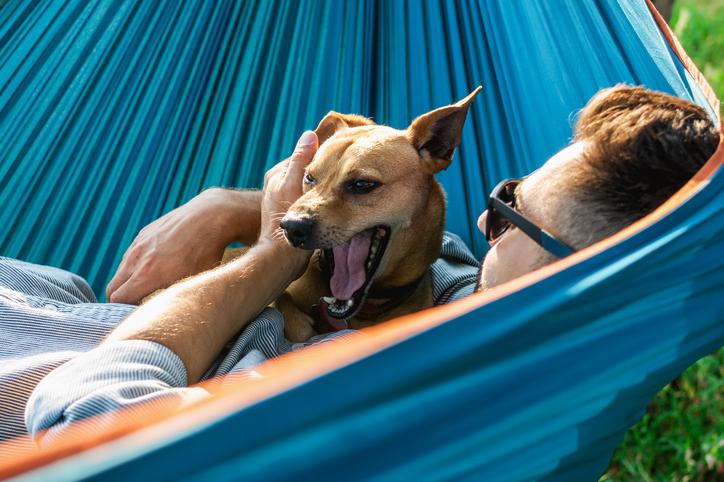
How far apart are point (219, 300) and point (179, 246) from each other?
57 cm

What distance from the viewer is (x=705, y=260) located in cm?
96

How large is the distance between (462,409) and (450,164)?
1347 millimetres

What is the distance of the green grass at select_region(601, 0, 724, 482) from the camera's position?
7.23 ft

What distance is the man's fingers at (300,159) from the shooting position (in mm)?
1812

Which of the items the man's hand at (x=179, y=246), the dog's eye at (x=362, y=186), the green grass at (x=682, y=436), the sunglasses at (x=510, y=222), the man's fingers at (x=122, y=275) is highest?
the sunglasses at (x=510, y=222)

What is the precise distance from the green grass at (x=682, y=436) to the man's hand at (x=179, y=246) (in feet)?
4.71

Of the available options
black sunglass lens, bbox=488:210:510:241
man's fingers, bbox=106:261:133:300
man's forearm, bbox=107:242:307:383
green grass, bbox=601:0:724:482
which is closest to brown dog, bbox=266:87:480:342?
man's forearm, bbox=107:242:307:383

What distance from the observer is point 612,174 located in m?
1.14

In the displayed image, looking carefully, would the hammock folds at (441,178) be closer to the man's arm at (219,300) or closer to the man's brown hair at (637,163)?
the man's brown hair at (637,163)

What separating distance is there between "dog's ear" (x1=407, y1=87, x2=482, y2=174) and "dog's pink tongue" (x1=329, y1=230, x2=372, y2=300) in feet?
0.89

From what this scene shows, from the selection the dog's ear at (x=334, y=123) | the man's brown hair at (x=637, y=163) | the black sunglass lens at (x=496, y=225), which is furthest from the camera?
the dog's ear at (x=334, y=123)

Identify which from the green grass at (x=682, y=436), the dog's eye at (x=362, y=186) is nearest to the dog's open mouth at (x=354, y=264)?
the dog's eye at (x=362, y=186)

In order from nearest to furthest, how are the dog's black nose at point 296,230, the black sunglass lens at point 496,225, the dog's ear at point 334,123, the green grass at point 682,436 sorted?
the black sunglass lens at point 496,225 → the dog's black nose at point 296,230 → the dog's ear at point 334,123 → the green grass at point 682,436

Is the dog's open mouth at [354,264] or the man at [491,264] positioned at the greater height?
the man at [491,264]
